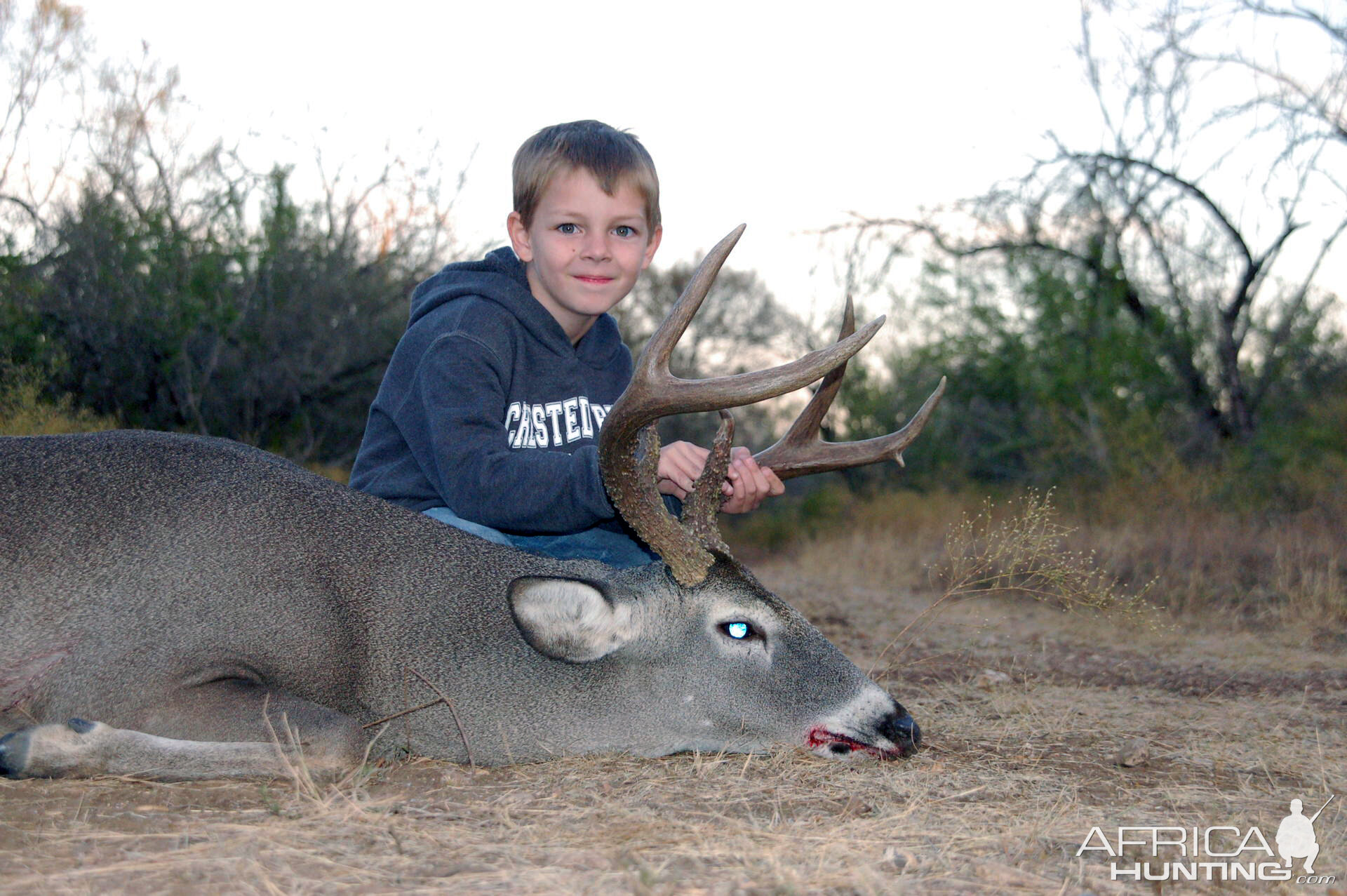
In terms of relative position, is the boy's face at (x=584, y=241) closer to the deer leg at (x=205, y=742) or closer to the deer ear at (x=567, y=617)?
the deer ear at (x=567, y=617)

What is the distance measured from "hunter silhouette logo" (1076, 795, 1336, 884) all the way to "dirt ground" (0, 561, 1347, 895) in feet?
0.12

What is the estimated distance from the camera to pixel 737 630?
3.71 metres

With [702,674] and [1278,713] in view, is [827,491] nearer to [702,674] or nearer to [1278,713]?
[1278,713]

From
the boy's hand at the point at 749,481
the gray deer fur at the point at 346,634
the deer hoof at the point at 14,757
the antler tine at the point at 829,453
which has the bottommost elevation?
the deer hoof at the point at 14,757

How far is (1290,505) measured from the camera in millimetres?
11695

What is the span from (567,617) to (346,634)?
0.71 metres

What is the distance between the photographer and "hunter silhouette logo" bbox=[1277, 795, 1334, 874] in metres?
2.83

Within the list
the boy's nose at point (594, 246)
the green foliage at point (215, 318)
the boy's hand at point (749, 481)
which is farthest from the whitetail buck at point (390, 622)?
the green foliage at point (215, 318)

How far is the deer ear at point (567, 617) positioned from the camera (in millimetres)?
3463

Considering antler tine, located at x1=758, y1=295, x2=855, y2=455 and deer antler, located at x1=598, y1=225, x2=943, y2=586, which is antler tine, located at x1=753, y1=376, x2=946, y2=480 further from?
deer antler, located at x1=598, y1=225, x2=943, y2=586

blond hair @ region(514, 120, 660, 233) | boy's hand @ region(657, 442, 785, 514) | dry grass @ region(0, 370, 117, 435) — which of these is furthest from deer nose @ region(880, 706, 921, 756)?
dry grass @ region(0, 370, 117, 435)

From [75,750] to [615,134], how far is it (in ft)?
9.67

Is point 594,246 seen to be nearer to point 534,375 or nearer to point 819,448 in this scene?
point 534,375

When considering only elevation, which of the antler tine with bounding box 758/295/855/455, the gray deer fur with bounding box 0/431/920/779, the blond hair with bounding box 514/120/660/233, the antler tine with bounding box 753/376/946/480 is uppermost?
the blond hair with bounding box 514/120/660/233
